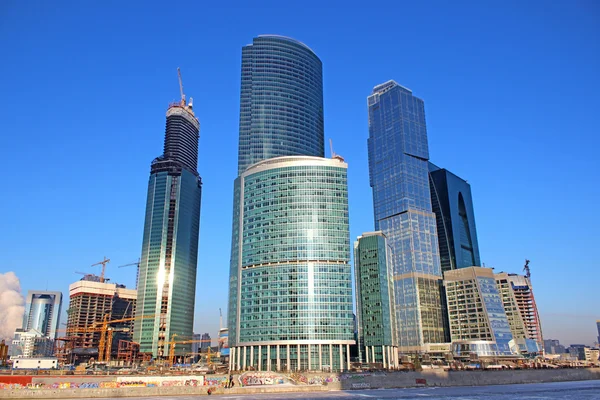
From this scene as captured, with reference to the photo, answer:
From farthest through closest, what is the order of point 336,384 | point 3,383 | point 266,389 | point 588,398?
point 336,384 < point 266,389 < point 3,383 < point 588,398

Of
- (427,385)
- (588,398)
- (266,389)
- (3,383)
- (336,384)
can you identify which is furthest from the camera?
(427,385)

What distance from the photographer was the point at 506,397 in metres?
140

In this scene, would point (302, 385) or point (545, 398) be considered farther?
point (302, 385)

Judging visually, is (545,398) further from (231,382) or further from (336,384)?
(231,382)

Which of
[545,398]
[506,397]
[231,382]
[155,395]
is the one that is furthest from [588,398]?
[155,395]

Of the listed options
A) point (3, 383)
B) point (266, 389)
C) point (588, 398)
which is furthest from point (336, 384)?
point (3, 383)

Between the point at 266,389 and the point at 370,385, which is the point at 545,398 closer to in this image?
the point at 370,385

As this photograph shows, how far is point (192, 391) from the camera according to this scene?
15162cm

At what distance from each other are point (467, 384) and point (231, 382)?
97.9m

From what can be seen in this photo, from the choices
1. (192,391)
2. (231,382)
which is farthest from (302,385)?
(192,391)

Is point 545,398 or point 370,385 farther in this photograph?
point 370,385

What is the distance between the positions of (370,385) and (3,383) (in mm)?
118192

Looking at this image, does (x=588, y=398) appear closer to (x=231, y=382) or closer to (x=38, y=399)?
(x=231, y=382)

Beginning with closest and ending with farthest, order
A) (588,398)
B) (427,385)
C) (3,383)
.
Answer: (588,398) → (3,383) → (427,385)
